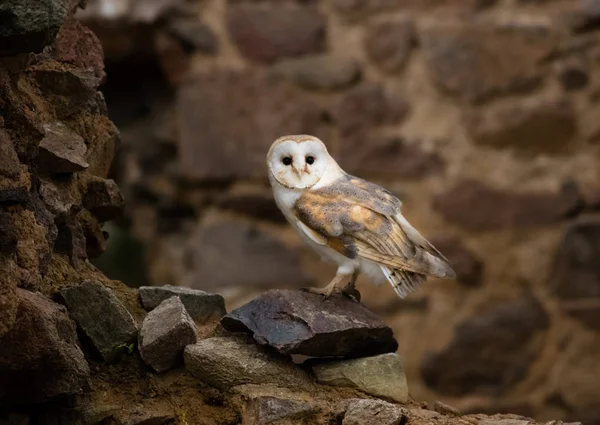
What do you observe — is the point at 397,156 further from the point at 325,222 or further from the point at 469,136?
the point at 325,222

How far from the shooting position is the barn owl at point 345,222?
4.19 feet

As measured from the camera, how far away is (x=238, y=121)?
97.0 inches

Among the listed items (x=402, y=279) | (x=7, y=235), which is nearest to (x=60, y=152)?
(x=7, y=235)

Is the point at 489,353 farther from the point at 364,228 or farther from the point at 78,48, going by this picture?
the point at 78,48

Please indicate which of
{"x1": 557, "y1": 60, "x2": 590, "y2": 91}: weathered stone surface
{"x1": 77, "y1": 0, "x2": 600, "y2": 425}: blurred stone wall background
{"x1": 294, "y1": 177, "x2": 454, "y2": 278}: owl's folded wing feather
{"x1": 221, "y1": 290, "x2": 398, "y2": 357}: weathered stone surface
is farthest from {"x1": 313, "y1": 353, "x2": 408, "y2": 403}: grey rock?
{"x1": 557, "y1": 60, "x2": 590, "y2": 91}: weathered stone surface

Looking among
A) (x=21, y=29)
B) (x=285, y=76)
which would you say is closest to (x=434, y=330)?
(x=285, y=76)

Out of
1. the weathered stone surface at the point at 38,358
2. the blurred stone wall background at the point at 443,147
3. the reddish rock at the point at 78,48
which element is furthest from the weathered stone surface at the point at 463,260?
the weathered stone surface at the point at 38,358

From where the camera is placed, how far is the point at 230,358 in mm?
1196

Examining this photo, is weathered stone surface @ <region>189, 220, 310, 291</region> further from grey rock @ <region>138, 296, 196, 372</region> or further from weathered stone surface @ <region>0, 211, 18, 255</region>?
weathered stone surface @ <region>0, 211, 18, 255</region>

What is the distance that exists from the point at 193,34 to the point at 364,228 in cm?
131

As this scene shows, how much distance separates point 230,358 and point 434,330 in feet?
4.43

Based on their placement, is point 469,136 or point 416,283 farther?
point 469,136

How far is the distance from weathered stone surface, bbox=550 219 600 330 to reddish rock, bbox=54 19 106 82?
146 cm

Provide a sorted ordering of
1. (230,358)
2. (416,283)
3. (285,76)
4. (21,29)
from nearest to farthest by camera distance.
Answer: (21,29), (230,358), (416,283), (285,76)
